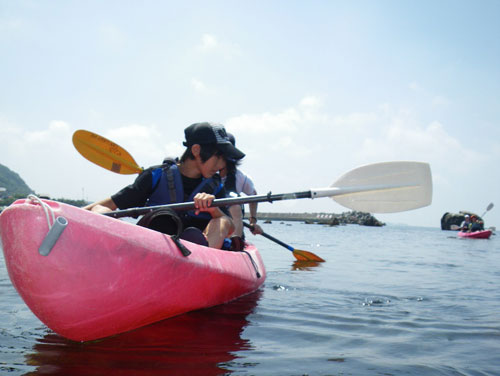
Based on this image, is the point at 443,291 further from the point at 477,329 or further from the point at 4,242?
the point at 4,242

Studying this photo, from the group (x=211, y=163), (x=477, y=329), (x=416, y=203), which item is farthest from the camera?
(x=416, y=203)

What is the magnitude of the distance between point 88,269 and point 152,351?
590 millimetres

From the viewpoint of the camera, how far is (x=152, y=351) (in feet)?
7.42

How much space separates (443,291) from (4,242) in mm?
4637

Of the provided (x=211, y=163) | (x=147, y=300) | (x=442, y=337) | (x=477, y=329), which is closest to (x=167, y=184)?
(x=211, y=163)

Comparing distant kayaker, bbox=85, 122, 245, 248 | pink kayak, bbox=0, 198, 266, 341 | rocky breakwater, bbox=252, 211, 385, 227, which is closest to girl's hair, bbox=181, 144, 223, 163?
distant kayaker, bbox=85, 122, 245, 248

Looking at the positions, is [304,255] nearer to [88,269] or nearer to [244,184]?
[244,184]

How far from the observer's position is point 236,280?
358 centimetres

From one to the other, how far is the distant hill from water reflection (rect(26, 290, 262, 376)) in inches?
6811

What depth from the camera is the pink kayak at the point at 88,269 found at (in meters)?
1.92

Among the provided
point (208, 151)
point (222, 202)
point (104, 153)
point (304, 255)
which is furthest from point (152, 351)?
point (304, 255)

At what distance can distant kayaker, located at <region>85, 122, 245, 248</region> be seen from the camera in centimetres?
334

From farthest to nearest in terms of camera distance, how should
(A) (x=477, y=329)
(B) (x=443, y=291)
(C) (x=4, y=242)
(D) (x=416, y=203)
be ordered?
(B) (x=443, y=291) < (D) (x=416, y=203) < (A) (x=477, y=329) < (C) (x=4, y=242)

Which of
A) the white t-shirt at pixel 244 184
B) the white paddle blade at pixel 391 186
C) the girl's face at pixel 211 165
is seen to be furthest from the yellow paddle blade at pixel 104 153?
the white paddle blade at pixel 391 186
